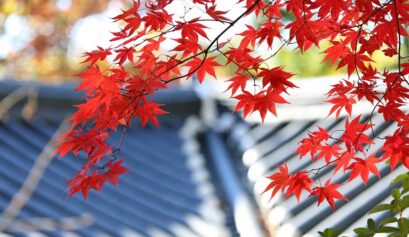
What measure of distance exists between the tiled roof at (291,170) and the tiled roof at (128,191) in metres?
0.21

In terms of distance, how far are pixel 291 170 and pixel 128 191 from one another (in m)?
0.81

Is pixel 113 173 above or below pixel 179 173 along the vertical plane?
below

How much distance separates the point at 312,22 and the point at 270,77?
17 cm

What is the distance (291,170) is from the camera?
10.0 ft

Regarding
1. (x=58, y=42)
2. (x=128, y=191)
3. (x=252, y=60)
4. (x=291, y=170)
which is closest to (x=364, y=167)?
(x=252, y=60)

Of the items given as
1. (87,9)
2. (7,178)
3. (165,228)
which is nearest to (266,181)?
(165,228)

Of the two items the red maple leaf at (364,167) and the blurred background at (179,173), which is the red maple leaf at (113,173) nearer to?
the red maple leaf at (364,167)

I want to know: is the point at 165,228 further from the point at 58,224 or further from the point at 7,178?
the point at 7,178

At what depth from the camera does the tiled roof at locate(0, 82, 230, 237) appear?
118 inches

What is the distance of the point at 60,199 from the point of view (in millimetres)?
3264

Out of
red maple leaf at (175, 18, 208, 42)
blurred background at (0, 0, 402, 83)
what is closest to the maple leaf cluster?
red maple leaf at (175, 18, 208, 42)

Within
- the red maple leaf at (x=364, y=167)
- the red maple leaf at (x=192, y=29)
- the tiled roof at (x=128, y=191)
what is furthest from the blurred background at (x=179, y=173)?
the red maple leaf at (x=192, y=29)

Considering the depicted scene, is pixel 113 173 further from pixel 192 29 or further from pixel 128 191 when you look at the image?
pixel 128 191

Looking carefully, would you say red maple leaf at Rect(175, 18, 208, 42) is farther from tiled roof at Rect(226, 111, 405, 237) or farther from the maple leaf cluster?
tiled roof at Rect(226, 111, 405, 237)
